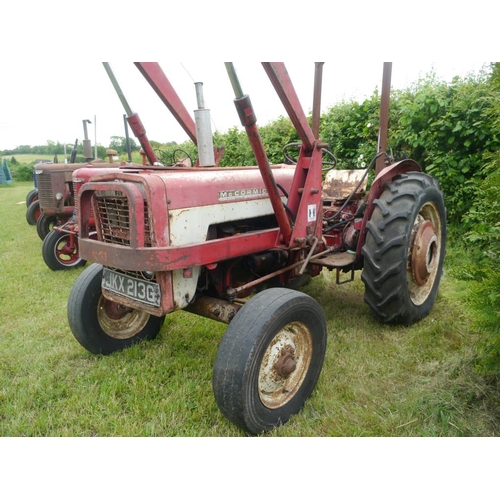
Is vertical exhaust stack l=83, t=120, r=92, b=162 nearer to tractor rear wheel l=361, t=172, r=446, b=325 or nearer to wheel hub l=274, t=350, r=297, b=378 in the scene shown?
tractor rear wheel l=361, t=172, r=446, b=325

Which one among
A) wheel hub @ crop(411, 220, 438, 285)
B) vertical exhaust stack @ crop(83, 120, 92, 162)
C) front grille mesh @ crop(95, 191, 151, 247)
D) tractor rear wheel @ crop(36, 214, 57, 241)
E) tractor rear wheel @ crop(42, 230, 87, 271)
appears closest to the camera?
front grille mesh @ crop(95, 191, 151, 247)

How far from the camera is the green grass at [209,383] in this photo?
222 cm

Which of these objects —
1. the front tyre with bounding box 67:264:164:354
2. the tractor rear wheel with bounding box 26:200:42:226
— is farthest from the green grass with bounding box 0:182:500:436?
the tractor rear wheel with bounding box 26:200:42:226

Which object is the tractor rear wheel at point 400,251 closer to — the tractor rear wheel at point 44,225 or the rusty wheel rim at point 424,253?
the rusty wheel rim at point 424,253

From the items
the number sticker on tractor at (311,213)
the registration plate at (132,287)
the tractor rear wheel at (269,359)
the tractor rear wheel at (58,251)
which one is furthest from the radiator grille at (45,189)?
the tractor rear wheel at (269,359)

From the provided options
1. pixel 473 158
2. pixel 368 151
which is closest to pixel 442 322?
pixel 473 158

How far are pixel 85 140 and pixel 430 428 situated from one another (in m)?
6.84

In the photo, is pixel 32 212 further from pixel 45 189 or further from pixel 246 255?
pixel 246 255

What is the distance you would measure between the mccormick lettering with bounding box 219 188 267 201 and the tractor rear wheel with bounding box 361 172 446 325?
916mm

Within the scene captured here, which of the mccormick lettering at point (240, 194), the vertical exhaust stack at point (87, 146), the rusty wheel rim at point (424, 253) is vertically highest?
the vertical exhaust stack at point (87, 146)

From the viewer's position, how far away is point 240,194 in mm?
2611

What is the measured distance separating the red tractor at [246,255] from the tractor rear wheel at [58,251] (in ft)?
9.49

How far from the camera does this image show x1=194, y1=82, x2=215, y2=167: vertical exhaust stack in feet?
8.03

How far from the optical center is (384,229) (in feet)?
10.1
